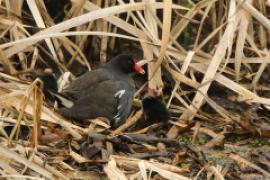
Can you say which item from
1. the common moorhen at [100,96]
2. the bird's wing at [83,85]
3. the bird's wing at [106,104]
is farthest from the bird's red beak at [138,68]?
the bird's wing at [83,85]

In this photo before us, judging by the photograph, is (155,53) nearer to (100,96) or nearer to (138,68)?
(138,68)

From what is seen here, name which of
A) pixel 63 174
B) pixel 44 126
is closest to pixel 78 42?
pixel 44 126

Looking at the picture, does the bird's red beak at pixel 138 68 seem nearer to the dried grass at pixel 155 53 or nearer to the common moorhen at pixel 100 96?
the common moorhen at pixel 100 96

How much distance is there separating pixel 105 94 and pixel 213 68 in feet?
2.89

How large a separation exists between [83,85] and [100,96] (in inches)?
6.2

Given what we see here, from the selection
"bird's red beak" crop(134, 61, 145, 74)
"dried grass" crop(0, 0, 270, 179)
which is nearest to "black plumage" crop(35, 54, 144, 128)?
"bird's red beak" crop(134, 61, 145, 74)

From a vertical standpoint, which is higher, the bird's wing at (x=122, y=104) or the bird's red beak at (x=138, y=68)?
the bird's red beak at (x=138, y=68)

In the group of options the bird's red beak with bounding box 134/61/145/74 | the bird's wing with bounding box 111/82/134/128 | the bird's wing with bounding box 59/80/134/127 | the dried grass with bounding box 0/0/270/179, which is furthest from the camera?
the bird's red beak with bounding box 134/61/145/74

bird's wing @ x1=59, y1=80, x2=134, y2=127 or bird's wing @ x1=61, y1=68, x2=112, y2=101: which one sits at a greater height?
bird's wing @ x1=61, y1=68, x2=112, y2=101

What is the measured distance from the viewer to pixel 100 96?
6770 millimetres

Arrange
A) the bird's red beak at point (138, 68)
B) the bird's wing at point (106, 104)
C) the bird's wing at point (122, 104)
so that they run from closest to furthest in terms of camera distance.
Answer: the bird's wing at point (106, 104) → the bird's wing at point (122, 104) → the bird's red beak at point (138, 68)

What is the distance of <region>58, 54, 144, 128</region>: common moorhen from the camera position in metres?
6.57

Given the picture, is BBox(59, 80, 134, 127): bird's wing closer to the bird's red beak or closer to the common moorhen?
the common moorhen

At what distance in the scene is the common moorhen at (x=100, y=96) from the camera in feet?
21.6
